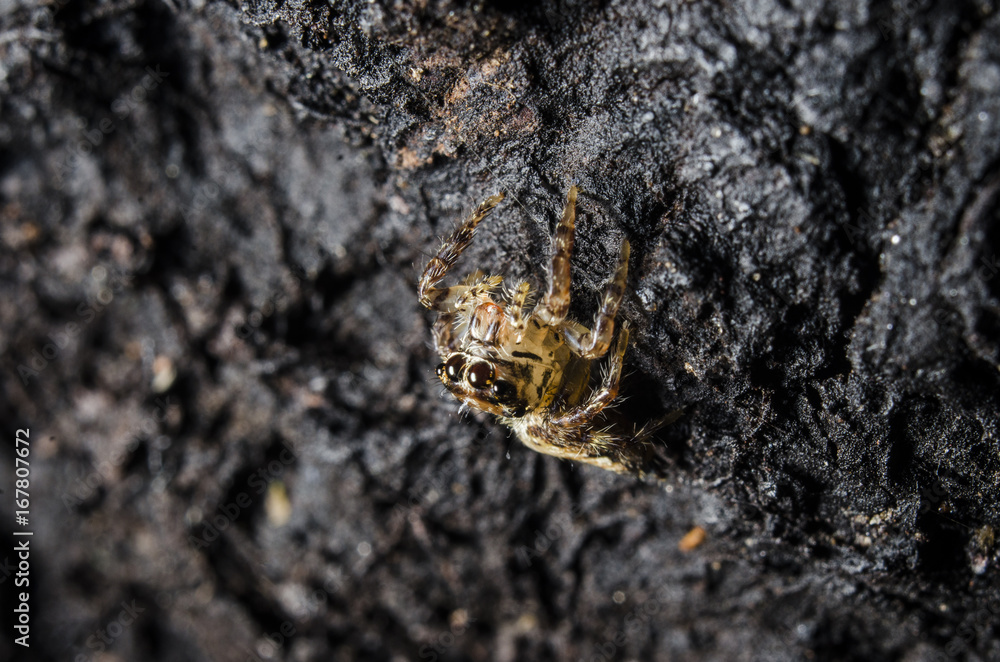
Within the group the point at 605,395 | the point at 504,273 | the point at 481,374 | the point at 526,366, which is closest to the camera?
the point at 605,395

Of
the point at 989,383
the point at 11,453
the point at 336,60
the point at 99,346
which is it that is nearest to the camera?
the point at 989,383

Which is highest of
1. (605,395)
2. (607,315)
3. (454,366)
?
(607,315)

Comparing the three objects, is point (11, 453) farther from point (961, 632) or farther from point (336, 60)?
point (961, 632)

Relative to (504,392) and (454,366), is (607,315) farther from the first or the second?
(454,366)

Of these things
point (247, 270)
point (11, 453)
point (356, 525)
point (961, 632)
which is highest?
point (961, 632)

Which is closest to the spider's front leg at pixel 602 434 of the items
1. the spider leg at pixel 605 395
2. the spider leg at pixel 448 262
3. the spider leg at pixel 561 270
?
the spider leg at pixel 605 395

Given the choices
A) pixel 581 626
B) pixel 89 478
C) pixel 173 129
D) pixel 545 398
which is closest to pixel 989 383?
pixel 545 398

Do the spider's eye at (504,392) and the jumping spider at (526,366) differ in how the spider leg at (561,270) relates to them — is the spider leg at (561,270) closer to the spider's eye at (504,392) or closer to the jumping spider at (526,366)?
the jumping spider at (526,366)

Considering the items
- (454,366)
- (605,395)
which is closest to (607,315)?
(605,395)
